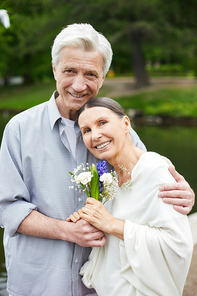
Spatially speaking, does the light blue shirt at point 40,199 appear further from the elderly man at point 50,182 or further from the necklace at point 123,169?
the necklace at point 123,169

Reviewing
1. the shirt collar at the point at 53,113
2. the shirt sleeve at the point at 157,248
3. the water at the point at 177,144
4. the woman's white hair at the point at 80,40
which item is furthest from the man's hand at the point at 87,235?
the water at the point at 177,144

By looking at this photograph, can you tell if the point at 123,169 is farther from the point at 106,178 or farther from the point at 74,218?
the point at 74,218

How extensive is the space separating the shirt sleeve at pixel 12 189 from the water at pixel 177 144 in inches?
200

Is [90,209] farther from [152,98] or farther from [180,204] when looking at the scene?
[152,98]

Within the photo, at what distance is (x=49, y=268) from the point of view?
6.65 ft

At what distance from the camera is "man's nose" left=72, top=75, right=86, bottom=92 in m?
2.02

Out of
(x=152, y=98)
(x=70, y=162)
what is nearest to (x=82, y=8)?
(x=152, y=98)

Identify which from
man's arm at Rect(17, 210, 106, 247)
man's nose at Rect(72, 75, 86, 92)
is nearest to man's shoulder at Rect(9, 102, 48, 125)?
man's nose at Rect(72, 75, 86, 92)

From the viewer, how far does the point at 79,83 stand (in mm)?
2029

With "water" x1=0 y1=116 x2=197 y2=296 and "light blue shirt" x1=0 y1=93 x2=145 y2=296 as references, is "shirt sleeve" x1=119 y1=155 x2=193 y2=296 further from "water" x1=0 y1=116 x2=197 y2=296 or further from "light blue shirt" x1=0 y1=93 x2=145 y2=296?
"water" x1=0 y1=116 x2=197 y2=296

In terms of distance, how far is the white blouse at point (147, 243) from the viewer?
1.75 metres

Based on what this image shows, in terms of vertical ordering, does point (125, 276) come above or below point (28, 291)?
above

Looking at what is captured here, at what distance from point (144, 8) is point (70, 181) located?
19648mm

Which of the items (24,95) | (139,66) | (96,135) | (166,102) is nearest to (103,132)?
(96,135)
